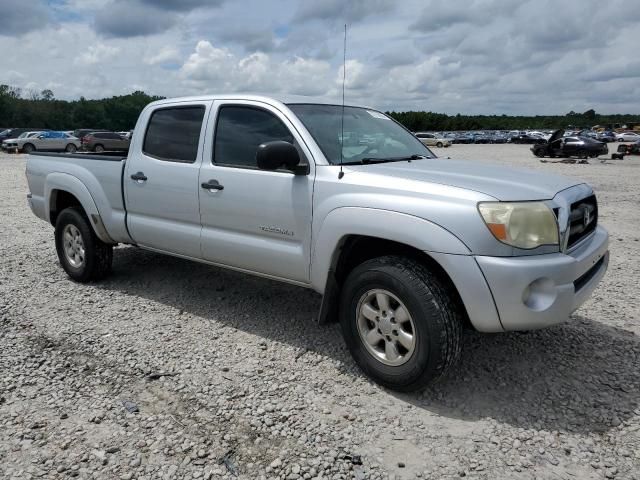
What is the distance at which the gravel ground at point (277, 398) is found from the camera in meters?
2.73

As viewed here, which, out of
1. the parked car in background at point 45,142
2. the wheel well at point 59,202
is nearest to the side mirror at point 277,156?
the wheel well at point 59,202

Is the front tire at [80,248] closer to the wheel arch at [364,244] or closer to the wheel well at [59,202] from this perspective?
the wheel well at [59,202]

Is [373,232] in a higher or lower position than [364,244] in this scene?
higher

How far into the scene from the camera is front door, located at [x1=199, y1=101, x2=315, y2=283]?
12.2ft

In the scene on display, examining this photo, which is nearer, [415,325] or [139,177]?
[415,325]

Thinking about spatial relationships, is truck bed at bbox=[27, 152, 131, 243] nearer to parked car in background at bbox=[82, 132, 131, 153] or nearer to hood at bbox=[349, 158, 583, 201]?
hood at bbox=[349, 158, 583, 201]

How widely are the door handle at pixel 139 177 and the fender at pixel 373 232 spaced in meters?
1.99

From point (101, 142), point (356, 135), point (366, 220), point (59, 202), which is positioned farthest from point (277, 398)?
point (101, 142)

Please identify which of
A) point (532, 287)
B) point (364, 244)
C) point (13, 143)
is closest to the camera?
point (532, 287)

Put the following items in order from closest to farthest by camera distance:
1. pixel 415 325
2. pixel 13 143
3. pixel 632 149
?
1. pixel 415 325
2. pixel 632 149
3. pixel 13 143

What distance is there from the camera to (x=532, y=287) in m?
2.96

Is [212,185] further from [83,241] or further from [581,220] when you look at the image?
[581,220]

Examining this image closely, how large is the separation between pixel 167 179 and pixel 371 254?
6.46ft

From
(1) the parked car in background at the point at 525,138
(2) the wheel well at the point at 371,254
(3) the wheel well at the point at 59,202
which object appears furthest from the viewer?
(1) the parked car in background at the point at 525,138
